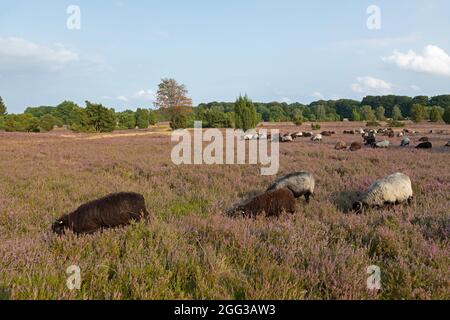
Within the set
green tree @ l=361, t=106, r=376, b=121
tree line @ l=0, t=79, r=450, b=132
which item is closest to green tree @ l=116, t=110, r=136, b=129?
tree line @ l=0, t=79, r=450, b=132

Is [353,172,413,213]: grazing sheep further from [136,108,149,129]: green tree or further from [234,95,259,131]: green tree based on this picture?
[136,108,149,129]: green tree

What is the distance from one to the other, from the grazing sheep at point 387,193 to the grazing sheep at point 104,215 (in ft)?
16.4

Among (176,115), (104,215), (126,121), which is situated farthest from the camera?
(126,121)

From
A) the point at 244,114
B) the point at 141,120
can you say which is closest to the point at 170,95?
the point at 141,120

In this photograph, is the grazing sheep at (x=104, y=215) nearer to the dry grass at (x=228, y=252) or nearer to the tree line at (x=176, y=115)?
the dry grass at (x=228, y=252)

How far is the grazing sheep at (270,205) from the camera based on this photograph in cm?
625

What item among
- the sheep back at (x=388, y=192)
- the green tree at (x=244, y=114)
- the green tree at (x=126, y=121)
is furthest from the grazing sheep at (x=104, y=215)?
the green tree at (x=126, y=121)

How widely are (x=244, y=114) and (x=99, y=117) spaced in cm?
3133

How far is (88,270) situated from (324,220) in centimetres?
435

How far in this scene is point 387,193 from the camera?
23.2 ft

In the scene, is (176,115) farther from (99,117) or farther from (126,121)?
(126,121)

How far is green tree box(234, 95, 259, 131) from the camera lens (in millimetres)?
42094

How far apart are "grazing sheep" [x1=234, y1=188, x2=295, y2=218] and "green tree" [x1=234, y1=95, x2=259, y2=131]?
120 ft
